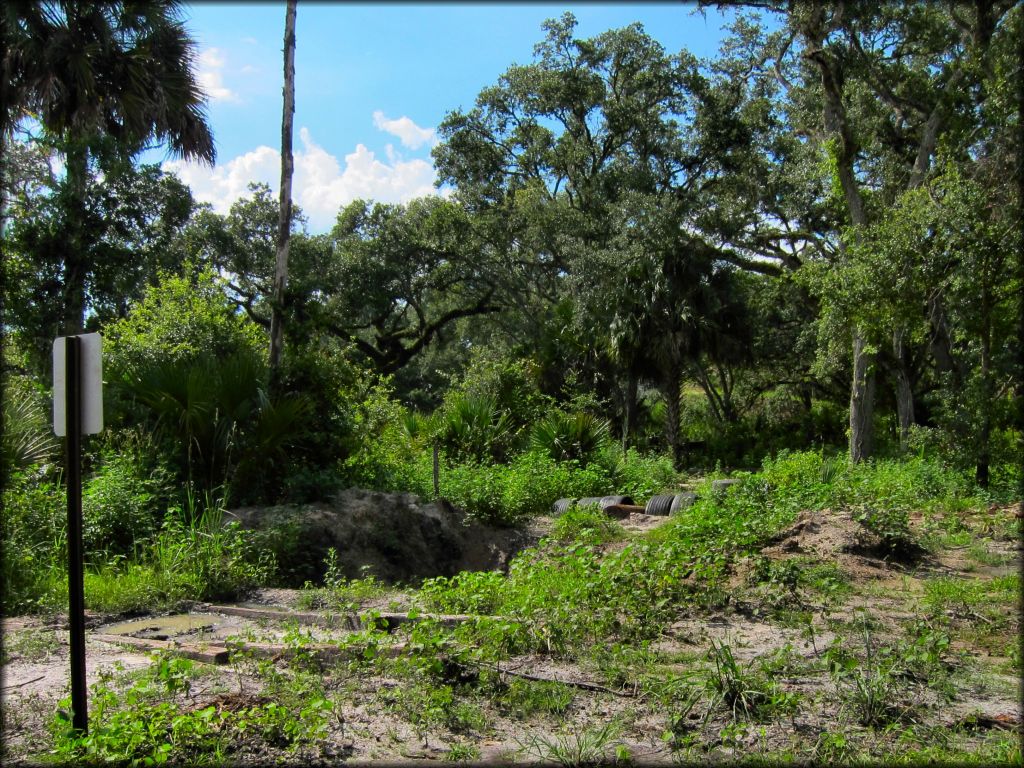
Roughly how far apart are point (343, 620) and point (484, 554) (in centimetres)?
544

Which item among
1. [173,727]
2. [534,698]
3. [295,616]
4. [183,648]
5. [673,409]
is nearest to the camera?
[173,727]

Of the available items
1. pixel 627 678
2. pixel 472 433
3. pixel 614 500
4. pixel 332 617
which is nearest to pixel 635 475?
pixel 614 500

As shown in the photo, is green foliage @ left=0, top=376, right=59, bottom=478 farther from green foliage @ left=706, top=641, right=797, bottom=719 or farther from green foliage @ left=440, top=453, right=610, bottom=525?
green foliage @ left=706, top=641, right=797, bottom=719

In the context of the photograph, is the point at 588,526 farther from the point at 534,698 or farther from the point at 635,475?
the point at 534,698

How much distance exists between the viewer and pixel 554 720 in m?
4.26

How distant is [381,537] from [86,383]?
717 cm

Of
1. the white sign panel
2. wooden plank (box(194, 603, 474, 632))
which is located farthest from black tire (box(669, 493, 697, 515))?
the white sign panel

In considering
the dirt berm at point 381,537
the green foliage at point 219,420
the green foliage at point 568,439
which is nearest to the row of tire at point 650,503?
the dirt berm at point 381,537

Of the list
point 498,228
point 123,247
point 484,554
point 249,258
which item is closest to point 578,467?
point 484,554

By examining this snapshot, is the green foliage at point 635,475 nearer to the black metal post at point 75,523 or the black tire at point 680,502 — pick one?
the black tire at point 680,502

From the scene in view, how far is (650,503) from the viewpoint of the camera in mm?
13656

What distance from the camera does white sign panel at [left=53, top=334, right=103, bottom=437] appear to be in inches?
148

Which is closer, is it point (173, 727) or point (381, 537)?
point (173, 727)

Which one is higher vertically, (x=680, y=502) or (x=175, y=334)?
(x=175, y=334)
